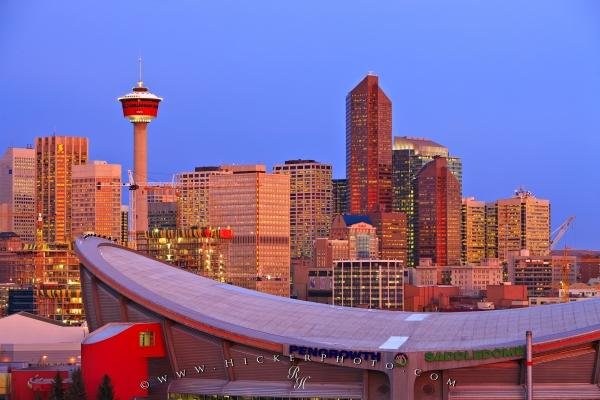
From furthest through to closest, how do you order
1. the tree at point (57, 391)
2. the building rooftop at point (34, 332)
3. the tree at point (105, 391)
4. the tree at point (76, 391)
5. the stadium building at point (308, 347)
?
the building rooftop at point (34, 332) < the tree at point (57, 391) < the tree at point (76, 391) < the tree at point (105, 391) < the stadium building at point (308, 347)

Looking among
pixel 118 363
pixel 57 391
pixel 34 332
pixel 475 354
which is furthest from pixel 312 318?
pixel 34 332

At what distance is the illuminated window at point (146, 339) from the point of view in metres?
82.5

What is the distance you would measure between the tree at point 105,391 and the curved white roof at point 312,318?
5.18m

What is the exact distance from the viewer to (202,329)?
81.5 m

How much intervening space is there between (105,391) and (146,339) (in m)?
4.59

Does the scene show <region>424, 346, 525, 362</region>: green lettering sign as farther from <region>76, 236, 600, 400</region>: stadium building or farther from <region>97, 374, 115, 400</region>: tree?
<region>97, 374, 115, 400</region>: tree

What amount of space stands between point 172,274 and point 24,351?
30.3 metres

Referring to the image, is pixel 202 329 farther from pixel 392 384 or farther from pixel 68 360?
pixel 68 360

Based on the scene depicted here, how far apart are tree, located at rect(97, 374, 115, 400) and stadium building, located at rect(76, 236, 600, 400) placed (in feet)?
3.54

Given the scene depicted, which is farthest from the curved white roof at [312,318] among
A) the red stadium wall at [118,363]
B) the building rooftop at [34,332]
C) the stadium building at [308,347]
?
the building rooftop at [34,332]

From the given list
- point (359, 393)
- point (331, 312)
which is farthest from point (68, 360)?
point (359, 393)

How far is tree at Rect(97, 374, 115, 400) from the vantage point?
79188 millimetres

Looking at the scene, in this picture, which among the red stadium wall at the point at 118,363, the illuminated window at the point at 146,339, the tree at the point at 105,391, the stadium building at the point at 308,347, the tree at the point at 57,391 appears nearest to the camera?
the stadium building at the point at 308,347

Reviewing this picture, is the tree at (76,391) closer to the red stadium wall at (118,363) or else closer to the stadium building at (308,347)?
the red stadium wall at (118,363)
